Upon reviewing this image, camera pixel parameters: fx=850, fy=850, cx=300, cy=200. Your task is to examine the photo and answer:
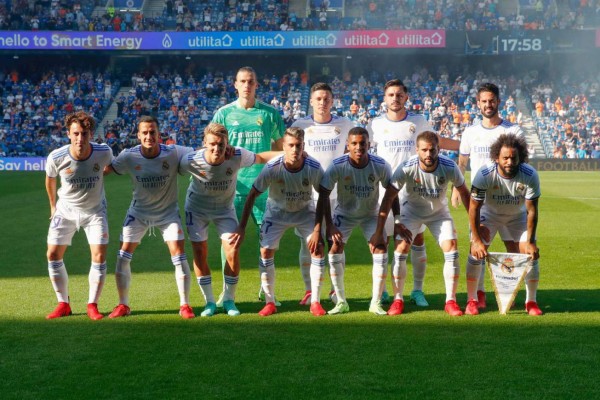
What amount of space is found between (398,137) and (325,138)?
2.44 ft

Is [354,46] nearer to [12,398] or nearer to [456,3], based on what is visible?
[456,3]

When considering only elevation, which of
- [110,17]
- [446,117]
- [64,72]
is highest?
[110,17]

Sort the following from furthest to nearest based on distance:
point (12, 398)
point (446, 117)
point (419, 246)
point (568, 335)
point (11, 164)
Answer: point (446, 117)
point (11, 164)
point (419, 246)
point (568, 335)
point (12, 398)

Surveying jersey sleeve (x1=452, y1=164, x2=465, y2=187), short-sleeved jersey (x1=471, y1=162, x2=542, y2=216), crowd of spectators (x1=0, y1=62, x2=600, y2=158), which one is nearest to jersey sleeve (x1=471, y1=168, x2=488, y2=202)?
short-sleeved jersey (x1=471, y1=162, x2=542, y2=216)

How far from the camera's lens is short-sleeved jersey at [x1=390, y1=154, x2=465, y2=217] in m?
7.84

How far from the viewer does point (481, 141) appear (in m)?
8.55

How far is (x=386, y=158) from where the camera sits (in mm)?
8734

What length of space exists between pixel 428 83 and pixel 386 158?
1331 inches

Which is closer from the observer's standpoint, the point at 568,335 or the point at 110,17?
the point at 568,335

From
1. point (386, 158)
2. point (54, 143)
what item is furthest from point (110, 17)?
point (386, 158)

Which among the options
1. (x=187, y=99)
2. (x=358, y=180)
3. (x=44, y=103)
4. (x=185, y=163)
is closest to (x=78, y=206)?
(x=185, y=163)

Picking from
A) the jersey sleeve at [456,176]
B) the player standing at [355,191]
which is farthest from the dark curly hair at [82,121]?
the jersey sleeve at [456,176]

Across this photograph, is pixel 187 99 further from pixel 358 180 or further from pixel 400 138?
pixel 358 180

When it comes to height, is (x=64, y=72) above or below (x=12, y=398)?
above
